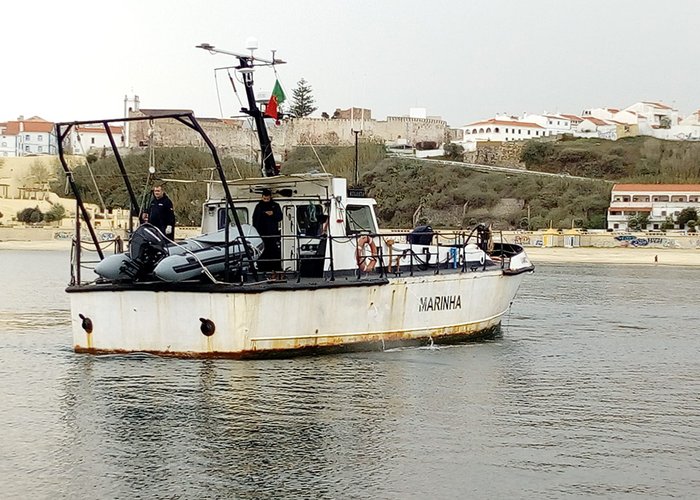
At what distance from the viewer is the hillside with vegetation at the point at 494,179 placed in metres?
79.4

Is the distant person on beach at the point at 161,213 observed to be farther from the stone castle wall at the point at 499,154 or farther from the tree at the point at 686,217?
the stone castle wall at the point at 499,154

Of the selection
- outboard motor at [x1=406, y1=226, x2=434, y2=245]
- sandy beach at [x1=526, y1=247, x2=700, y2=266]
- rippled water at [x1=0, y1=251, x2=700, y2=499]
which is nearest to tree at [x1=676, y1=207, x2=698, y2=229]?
sandy beach at [x1=526, y1=247, x2=700, y2=266]

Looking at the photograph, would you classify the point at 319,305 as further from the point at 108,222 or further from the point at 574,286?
the point at 108,222

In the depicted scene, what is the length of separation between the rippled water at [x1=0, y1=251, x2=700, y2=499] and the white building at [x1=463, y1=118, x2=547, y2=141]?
114 meters

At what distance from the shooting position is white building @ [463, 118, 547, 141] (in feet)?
431

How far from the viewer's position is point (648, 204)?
76938mm

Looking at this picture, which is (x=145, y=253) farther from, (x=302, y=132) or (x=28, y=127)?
(x=28, y=127)

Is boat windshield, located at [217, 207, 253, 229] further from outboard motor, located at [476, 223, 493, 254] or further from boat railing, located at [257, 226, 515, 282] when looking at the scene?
outboard motor, located at [476, 223, 493, 254]

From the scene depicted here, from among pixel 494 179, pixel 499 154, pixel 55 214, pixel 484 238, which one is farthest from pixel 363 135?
pixel 484 238

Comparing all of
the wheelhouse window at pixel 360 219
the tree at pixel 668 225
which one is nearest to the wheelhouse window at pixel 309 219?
the wheelhouse window at pixel 360 219

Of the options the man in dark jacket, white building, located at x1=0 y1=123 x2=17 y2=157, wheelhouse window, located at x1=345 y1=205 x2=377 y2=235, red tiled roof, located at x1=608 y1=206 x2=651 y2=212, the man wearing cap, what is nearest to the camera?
the man wearing cap

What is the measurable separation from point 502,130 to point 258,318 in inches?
4752

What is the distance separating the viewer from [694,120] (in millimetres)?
Answer: 132875

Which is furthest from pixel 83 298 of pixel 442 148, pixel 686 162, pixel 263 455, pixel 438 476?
pixel 442 148
